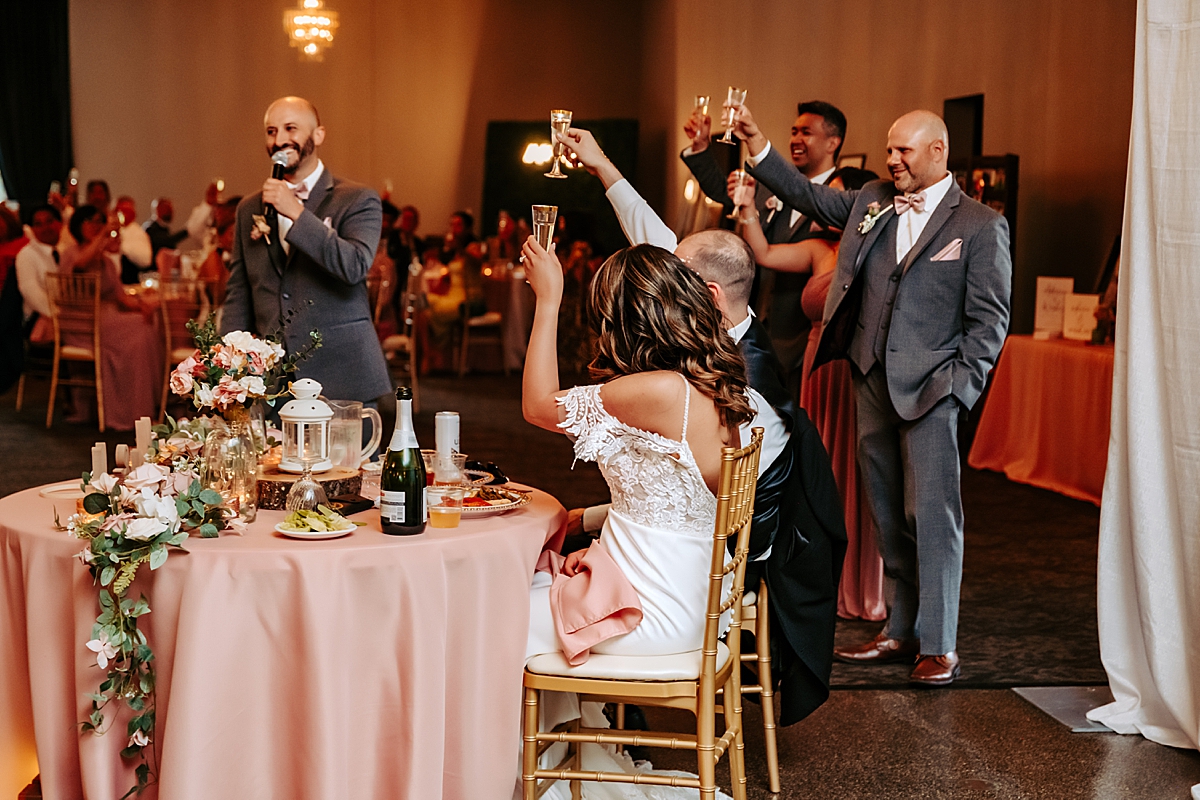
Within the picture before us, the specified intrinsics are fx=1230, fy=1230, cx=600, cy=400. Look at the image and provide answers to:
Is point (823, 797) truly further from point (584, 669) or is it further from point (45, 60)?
point (45, 60)

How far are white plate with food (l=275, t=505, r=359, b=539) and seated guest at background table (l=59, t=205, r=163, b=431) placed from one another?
19.8 ft

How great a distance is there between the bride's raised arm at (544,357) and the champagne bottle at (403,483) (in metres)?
0.25

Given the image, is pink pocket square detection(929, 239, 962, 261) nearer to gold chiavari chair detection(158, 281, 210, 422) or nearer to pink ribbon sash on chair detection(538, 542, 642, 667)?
pink ribbon sash on chair detection(538, 542, 642, 667)

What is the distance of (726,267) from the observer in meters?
3.02

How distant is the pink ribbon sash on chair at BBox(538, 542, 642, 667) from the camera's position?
2354 mm

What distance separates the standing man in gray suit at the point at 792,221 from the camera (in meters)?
4.40

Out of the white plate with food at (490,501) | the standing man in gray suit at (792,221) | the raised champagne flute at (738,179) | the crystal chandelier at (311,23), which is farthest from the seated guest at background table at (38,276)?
the white plate with food at (490,501)

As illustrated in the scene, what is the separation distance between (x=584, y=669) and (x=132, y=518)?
0.86 m

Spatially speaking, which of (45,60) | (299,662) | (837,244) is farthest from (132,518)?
(45,60)

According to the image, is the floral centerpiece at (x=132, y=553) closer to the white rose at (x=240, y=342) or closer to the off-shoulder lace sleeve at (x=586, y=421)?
the white rose at (x=240, y=342)

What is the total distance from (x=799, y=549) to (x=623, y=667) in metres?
0.68

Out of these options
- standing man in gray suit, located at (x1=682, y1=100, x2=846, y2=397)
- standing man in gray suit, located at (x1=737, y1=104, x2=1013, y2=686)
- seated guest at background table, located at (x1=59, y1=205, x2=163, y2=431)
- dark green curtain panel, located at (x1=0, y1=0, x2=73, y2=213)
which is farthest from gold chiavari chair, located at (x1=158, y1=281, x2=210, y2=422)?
dark green curtain panel, located at (x1=0, y1=0, x2=73, y2=213)

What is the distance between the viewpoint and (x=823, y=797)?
287cm

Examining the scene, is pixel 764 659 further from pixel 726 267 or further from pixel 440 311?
pixel 440 311
